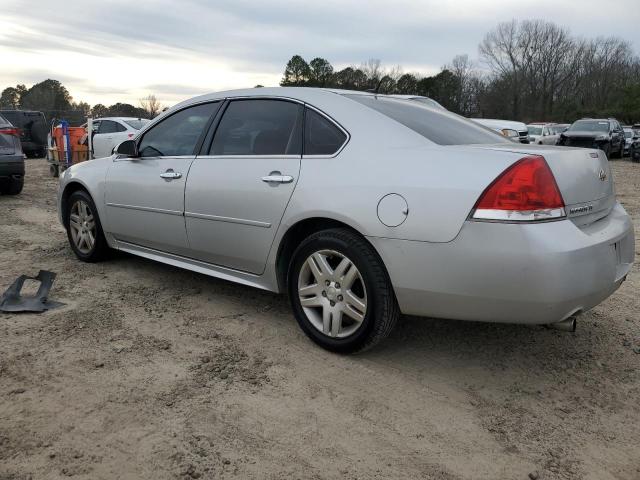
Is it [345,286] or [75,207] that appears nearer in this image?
[345,286]

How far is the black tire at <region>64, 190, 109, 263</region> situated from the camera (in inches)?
194

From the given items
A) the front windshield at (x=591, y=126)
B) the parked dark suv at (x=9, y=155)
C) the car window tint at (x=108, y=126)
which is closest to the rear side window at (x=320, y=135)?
the parked dark suv at (x=9, y=155)

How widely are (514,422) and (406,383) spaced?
583 mm

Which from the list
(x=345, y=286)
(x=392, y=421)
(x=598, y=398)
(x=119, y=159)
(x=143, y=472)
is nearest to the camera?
(x=143, y=472)

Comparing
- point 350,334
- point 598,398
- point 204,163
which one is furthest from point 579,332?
A: point 204,163

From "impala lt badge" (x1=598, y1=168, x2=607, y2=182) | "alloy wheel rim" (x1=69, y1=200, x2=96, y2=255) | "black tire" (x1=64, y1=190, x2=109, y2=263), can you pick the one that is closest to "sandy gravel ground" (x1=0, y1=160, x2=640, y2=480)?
"black tire" (x1=64, y1=190, x2=109, y2=263)

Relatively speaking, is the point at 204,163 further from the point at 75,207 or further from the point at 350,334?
the point at 75,207

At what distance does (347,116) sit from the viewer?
325 cm

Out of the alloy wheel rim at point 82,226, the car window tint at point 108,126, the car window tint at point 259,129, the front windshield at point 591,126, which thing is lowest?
the alloy wheel rim at point 82,226

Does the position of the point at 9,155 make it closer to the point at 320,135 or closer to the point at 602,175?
the point at 320,135

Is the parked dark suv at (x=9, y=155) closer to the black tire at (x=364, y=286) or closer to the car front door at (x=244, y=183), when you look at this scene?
the car front door at (x=244, y=183)

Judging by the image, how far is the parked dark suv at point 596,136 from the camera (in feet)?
67.4

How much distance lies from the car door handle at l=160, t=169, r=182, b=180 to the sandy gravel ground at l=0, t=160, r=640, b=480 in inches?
36.4

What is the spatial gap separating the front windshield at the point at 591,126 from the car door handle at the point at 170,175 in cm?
2110
